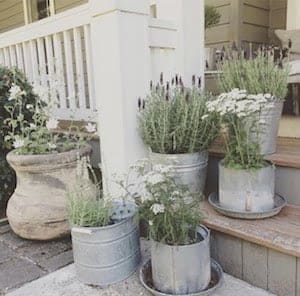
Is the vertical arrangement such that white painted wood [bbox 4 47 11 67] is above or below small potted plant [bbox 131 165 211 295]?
above

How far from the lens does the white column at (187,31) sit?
6.51 ft

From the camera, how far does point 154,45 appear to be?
1926mm

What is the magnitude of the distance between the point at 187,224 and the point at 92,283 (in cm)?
50

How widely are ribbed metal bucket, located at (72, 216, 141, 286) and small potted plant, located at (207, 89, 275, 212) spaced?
481mm

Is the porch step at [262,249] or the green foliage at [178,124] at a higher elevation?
the green foliage at [178,124]

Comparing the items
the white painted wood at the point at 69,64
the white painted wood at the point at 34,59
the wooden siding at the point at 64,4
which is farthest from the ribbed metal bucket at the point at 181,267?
the wooden siding at the point at 64,4

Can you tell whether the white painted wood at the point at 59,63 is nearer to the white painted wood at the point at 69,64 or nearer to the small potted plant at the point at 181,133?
Answer: the white painted wood at the point at 69,64

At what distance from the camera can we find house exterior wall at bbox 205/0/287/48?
3850mm

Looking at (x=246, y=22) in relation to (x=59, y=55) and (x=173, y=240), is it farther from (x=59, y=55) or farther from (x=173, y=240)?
(x=173, y=240)

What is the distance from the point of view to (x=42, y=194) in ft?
6.17

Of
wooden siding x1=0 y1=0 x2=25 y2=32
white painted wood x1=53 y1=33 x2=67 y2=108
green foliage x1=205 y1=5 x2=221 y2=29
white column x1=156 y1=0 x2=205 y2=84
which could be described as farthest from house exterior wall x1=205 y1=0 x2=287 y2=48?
wooden siding x1=0 y1=0 x2=25 y2=32

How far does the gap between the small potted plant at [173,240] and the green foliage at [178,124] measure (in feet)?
1.05


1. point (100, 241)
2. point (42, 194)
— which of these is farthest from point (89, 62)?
point (100, 241)

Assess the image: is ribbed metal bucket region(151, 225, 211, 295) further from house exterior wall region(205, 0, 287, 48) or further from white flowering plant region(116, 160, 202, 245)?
house exterior wall region(205, 0, 287, 48)
